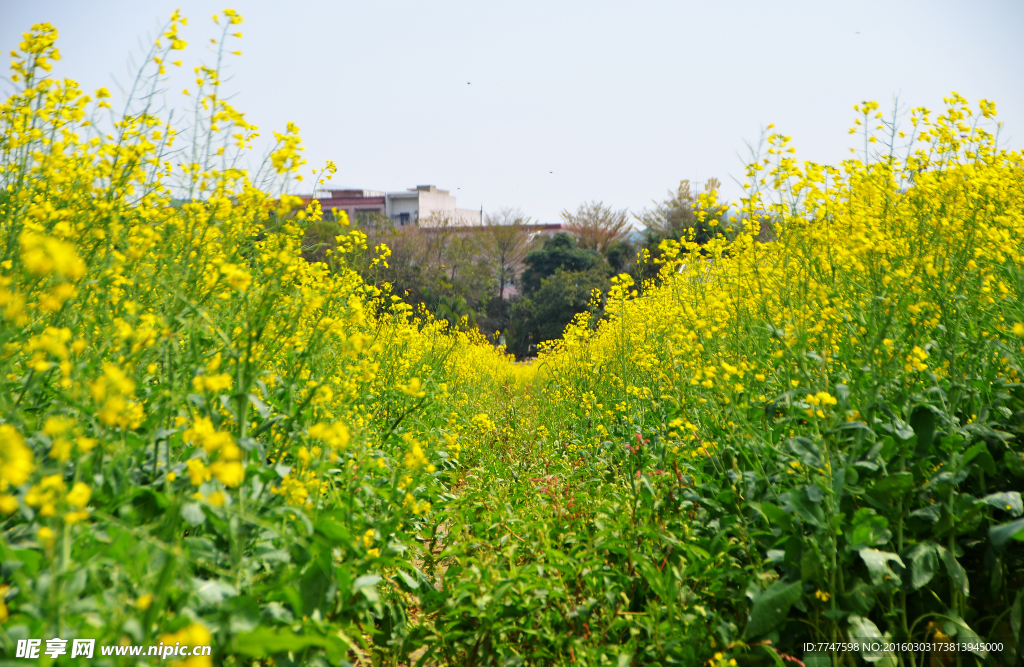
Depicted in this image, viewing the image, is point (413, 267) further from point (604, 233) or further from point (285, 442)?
point (285, 442)

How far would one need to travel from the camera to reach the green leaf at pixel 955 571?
160 centimetres

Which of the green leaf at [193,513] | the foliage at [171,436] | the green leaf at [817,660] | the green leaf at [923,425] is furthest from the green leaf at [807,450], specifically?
the green leaf at [193,513]

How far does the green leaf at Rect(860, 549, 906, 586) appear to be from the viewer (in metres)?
1.56

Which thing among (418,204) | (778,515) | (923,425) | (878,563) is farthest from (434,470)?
(418,204)

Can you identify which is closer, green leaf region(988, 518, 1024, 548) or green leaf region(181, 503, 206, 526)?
green leaf region(181, 503, 206, 526)

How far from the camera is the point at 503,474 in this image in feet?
11.4

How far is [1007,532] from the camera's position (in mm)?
1486

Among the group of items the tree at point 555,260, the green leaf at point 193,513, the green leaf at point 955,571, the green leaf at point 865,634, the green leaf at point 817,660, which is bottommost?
the green leaf at point 817,660

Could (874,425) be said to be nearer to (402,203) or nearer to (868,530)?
(868,530)

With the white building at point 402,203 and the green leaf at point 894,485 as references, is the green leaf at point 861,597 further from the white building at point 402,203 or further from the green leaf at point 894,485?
the white building at point 402,203

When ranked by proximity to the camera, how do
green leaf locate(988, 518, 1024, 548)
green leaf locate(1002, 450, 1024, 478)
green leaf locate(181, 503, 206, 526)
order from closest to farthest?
green leaf locate(181, 503, 206, 526) < green leaf locate(988, 518, 1024, 548) < green leaf locate(1002, 450, 1024, 478)

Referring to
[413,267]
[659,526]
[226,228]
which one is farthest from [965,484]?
[413,267]

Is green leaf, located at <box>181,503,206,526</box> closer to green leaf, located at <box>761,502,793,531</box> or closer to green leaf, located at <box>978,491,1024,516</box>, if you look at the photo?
green leaf, located at <box>761,502,793,531</box>

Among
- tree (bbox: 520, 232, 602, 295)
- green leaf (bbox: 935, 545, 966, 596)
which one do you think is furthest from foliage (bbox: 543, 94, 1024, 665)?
tree (bbox: 520, 232, 602, 295)
